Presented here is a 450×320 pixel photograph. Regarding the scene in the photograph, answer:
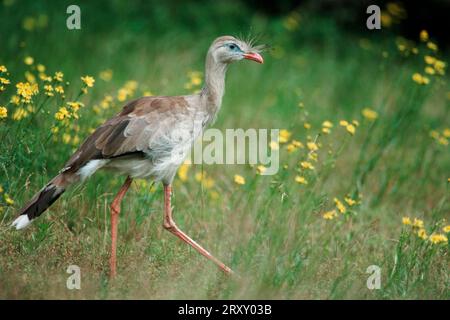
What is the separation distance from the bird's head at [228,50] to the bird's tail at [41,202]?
1207 millimetres

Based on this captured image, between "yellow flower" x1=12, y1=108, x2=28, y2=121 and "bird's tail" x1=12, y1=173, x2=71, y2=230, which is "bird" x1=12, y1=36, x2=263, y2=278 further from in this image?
"yellow flower" x1=12, y1=108, x2=28, y2=121

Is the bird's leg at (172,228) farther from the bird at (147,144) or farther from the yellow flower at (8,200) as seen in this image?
the yellow flower at (8,200)

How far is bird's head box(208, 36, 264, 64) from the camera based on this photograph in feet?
13.7

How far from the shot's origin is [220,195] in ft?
16.8

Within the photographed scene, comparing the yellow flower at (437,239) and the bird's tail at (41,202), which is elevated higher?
the bird's tail at (41,202)

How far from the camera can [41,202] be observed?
3.67 m

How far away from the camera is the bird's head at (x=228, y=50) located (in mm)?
4176

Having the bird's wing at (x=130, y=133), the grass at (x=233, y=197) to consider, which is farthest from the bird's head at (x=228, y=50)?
the grass at (x=233, y=197)

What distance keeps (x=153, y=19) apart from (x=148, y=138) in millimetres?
4975

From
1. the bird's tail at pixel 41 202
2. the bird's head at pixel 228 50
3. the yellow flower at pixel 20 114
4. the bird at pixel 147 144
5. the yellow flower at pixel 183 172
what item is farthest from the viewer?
the yellow flower at pixel 183 172

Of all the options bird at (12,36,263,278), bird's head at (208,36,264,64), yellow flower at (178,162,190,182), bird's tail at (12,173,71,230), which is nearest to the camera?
bird's tail at (12,173,71,230)

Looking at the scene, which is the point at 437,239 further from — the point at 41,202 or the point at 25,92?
the point at 25,92

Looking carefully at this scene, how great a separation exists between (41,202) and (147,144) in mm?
662

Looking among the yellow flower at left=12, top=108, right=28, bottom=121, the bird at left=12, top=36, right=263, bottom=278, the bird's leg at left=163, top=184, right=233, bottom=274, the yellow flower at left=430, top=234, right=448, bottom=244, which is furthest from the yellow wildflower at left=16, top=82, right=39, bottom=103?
the yellow flower at left=430, top=234, right=448, bottom=244
